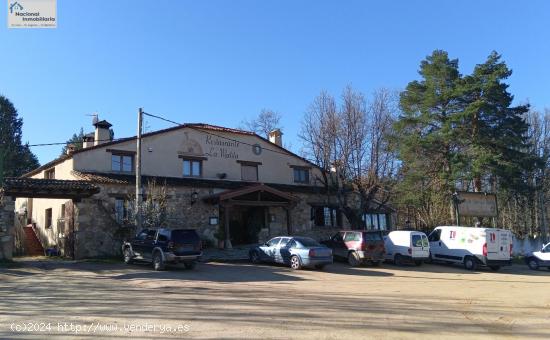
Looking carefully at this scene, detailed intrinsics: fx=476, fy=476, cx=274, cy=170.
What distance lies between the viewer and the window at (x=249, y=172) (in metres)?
31.8

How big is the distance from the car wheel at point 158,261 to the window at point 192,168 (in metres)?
10.7

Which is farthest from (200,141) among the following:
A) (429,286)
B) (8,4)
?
(429,286)

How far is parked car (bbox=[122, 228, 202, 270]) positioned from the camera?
18.3 metres

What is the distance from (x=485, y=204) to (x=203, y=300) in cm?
2496

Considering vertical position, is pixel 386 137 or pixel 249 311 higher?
pixel 386 137

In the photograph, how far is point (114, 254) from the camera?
23656 millimetres

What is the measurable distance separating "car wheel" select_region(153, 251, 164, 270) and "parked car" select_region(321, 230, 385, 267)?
923 cm

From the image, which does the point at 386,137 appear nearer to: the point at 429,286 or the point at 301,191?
the point at 301,191

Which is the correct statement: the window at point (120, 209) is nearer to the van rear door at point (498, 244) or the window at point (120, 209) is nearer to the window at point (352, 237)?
the window at point (352, 237)

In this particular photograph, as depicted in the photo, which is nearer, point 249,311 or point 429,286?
point 249,311

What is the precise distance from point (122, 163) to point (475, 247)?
19536 millimetres

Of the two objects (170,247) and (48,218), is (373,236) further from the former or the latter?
(48,218)

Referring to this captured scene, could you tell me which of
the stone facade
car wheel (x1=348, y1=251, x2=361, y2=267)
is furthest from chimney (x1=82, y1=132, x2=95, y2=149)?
car wheel (x1=348, y1=251, x2=361, y2=267)

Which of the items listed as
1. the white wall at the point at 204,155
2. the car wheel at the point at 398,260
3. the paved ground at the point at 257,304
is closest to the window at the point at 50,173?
the white wall at the point at 204,155
